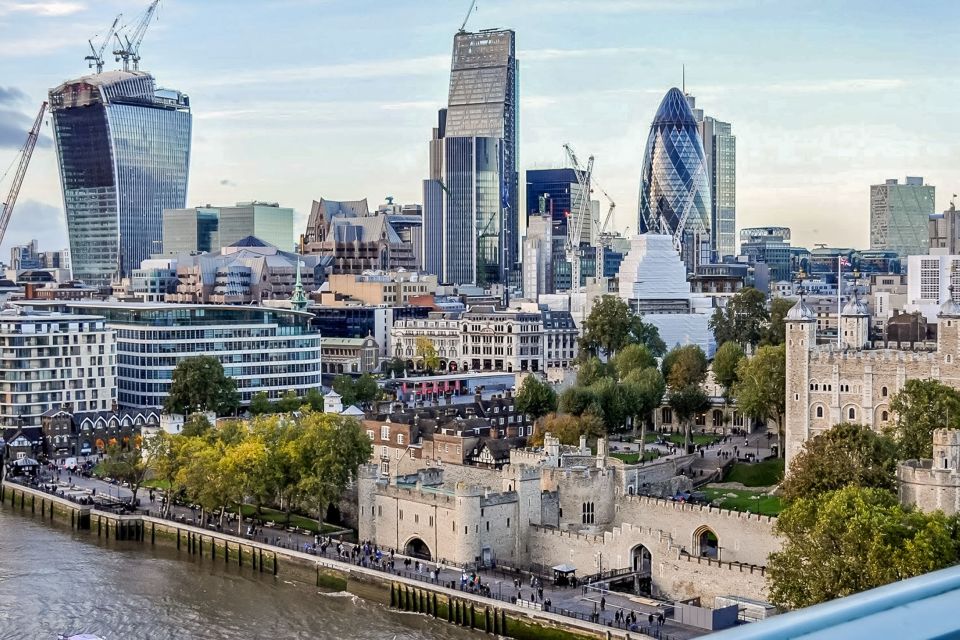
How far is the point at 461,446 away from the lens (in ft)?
208

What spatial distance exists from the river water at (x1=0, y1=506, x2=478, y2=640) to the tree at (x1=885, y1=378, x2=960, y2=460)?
22.0 meters

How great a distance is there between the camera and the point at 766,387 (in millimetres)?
75438

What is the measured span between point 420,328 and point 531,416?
188 ft

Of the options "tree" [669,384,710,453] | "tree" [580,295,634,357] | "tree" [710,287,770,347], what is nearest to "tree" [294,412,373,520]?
"tree" [669,384,710,453]

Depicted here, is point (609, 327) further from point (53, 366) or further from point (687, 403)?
point (53, 366)

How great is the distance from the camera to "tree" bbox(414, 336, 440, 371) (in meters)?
133

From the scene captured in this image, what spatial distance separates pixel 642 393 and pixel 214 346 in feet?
112

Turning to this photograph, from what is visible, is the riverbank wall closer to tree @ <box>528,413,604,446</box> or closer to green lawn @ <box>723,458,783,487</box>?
tree @ <box>528,413,604,446</box>

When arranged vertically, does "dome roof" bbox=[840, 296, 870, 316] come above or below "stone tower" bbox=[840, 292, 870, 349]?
above

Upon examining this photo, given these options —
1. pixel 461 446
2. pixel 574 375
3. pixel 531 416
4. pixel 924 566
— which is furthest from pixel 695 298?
pixel 924 566

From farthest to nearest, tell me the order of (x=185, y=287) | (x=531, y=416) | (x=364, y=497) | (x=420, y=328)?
(x=185, y=287)
(x=420, y=328)
(x=531, y=416)
(x=364, y=497)

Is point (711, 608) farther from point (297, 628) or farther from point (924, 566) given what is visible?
point (297, 628)

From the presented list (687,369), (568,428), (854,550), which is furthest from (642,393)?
(854,550)

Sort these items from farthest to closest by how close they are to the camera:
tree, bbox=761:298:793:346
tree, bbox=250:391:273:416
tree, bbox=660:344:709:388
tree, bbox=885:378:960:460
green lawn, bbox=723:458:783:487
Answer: tree, bbox=761:298:793:346 → tree, bbox=660:344:709:388 → tree, bbox=250:391:273:416 → green lawn, bbox=723:458:783:487 → tree, bbox=885:378:960:460
